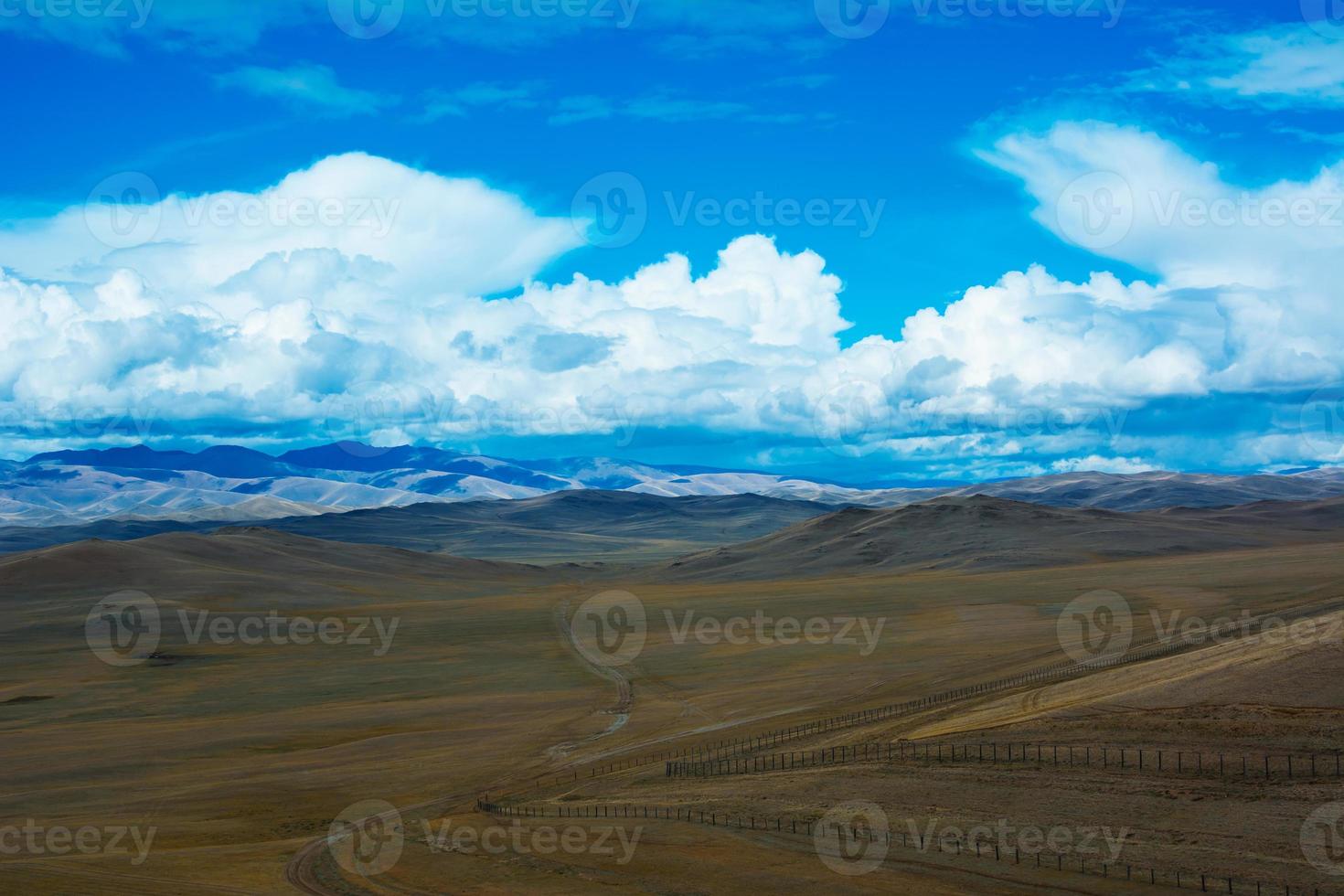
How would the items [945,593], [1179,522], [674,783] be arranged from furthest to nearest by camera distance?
[1179,522] < [945,593] < [674,783]

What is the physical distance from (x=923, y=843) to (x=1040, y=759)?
326 inches

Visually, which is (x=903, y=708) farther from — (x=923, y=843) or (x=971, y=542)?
(x=971, y=542)

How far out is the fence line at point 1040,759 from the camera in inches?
1467

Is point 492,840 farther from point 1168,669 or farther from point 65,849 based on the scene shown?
point 1168,669

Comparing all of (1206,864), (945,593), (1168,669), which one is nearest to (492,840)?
(1206,864)

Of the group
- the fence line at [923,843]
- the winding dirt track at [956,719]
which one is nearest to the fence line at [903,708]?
the winding dirt track at [956,719]

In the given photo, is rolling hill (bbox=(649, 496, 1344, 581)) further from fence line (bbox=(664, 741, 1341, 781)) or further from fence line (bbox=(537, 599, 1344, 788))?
fence line (bbox=(664, 741, 1341, 781))

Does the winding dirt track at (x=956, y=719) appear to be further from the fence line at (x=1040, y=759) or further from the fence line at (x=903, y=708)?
the fence line at (x=1040, y=759)

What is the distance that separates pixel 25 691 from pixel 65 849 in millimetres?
45421

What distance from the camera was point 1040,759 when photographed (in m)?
41.4

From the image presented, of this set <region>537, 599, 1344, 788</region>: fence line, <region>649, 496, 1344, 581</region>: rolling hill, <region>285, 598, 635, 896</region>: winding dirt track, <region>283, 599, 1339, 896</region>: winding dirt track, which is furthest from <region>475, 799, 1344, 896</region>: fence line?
<region>649, 496, 1344, 581</region>: rolling hill

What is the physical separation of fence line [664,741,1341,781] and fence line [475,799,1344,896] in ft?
20.4

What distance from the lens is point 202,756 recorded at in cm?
5784

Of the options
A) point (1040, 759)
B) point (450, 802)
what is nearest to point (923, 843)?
point (1040, 759)
